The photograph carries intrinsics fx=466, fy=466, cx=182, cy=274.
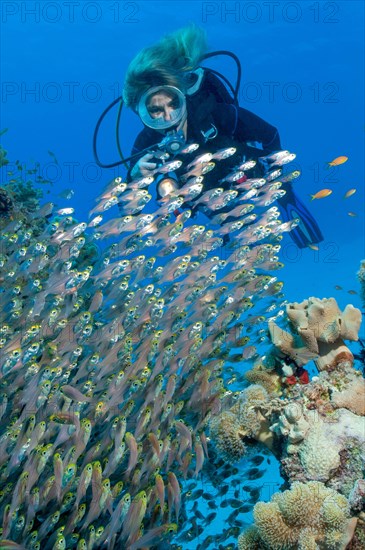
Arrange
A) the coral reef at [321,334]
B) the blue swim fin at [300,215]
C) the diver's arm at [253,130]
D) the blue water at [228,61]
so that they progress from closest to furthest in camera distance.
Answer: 1. the coral reef at [321,334]
2. the diver's arm at [253,130]
3. the blue swim fin at [300,215]
4. the blue water at [228,61]

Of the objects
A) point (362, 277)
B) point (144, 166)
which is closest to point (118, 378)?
point (362, 277)

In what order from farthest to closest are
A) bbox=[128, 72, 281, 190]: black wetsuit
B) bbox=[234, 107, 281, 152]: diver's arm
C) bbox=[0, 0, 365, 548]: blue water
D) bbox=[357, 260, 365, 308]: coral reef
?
bbox=[0, 0, 365, 548]: blue water
bbox=[234, 107, 281, 152]: diver's arm
bbox=[128, 72, 281, 190]: black wetsuit
bbox=[357, 260, 365, 308]: coral reef

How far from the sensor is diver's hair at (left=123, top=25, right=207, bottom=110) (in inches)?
310

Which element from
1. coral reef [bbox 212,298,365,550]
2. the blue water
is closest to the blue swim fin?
coral reef [bbox 212,298,365,550]

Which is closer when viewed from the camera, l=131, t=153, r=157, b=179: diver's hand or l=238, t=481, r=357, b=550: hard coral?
l=238, t=481, r=357, b=550: hard coral

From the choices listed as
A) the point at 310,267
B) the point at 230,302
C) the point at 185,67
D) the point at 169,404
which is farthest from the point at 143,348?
the point at 310,267

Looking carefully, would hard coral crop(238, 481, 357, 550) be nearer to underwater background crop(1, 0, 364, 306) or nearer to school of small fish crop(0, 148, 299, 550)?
school of small fish crop(0, 148, 299, 550)

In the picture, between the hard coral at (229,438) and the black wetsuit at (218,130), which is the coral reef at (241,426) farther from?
the black wetsuit at (218,130)

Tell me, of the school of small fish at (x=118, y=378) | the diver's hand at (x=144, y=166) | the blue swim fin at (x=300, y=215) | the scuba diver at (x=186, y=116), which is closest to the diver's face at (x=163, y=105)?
the scuba diver at (x=186, y=116)

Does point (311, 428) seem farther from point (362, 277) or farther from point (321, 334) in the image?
point (362, 277)

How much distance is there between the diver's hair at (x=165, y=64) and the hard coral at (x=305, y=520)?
6.64 metres

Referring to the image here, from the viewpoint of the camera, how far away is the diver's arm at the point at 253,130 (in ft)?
27.9

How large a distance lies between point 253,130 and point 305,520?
6766 mm

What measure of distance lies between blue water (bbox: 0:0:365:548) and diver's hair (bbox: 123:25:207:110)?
1341cm
